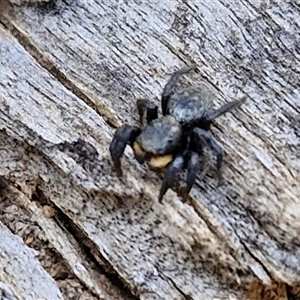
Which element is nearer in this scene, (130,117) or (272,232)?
(272,232)

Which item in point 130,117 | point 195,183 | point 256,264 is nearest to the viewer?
point 256,264

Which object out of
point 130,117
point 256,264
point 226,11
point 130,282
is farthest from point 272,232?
point 226,11

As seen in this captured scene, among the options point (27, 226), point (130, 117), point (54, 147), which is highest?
point (130, 117)

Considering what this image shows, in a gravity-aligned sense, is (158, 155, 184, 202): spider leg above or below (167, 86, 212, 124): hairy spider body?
below

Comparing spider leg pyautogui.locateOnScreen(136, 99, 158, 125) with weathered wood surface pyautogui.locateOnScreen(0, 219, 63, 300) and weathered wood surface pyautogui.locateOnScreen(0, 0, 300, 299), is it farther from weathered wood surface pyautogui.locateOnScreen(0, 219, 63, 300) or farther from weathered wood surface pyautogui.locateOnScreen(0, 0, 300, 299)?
weathered wood surface pyautogui.locateOnScreen(0, 219, 63, 300)

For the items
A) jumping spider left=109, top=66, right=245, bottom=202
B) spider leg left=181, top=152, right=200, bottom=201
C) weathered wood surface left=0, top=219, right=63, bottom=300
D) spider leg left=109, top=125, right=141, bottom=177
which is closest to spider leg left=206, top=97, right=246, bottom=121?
jumping spider left=109, top=66, right=245, bottom=202

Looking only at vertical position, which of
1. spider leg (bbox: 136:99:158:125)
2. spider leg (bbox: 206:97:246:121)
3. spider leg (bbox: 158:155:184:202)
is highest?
spider leg (bbox: 206:97:246:121)

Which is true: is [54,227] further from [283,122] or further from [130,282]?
[283,122]
